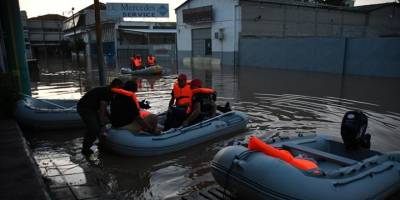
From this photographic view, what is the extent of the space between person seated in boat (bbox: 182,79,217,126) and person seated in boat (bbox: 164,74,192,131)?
0.16 meters

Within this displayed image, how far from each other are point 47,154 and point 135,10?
125ft

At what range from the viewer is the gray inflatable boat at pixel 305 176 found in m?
3.50

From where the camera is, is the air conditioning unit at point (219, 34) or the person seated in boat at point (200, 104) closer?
the person seated in boat at point (200, 104)

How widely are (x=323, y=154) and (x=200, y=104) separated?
10.8ft

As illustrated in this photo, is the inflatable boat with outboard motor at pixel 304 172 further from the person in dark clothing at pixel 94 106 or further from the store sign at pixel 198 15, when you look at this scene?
the store sign at pixel 198 15

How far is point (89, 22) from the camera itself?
169 feet

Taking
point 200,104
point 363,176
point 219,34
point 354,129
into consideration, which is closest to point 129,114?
point 200,104

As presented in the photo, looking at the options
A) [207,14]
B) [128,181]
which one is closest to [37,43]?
[207,14]

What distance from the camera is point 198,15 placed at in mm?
29391

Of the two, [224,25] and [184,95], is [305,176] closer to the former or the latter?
[184,95]

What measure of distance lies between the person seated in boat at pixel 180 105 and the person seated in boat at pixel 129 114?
758mm

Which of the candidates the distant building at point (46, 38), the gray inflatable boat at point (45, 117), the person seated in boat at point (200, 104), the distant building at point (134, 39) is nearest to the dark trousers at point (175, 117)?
the person seated in boat at point (200, 104)

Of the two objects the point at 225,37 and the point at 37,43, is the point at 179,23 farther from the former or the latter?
the point at 37,43

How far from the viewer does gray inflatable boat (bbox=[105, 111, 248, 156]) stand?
19.5 feet
